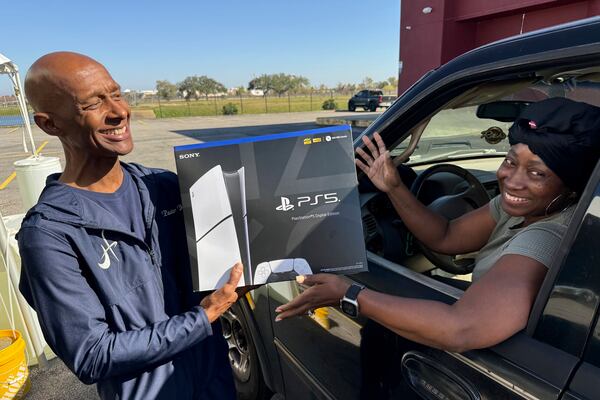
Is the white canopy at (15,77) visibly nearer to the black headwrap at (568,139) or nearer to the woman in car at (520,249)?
the woman in car at (520,249)

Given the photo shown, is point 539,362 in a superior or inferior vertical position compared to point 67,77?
inferior

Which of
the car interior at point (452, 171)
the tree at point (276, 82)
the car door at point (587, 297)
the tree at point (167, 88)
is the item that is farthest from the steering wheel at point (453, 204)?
the tree at point (276, 82)

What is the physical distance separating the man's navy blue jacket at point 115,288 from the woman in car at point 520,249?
469 millimetres

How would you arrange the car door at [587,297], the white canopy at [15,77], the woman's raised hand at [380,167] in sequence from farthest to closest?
1. the white canopy at [15,77]
2. the woman's raised hand at [380,167]
3. the car door at [587,297]

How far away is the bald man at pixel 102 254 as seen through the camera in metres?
1.08

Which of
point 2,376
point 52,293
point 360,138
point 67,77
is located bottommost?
point 2,376

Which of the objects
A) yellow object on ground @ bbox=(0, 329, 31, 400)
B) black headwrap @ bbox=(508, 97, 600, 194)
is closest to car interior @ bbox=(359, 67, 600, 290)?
black headwrap @ bbox=(508, 97, 600, 194)

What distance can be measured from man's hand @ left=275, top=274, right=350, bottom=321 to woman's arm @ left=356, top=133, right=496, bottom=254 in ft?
1.74

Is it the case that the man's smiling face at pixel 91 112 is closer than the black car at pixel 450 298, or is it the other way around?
the black car at pixel 450 298

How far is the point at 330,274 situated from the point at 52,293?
0.80 metres

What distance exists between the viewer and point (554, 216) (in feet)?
3.95

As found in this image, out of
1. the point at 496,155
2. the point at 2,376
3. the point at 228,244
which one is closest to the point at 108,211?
the point at 228,244

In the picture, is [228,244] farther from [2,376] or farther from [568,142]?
[2,376]

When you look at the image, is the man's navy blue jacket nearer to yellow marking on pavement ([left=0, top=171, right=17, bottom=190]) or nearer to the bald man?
the bald man
